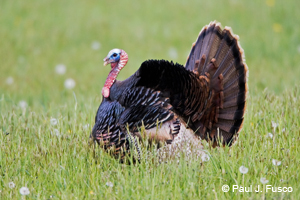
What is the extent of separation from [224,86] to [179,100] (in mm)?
418

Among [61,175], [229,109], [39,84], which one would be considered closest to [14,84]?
[39,84]

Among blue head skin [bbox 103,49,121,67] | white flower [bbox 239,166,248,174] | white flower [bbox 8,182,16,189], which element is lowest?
white flower [bbox 8,182,16,189]

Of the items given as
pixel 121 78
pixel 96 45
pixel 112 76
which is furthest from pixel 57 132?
pixel 96 45

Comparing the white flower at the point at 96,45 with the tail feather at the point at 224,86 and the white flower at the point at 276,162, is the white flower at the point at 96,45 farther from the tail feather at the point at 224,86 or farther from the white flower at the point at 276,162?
the white flower at the point at 276,162

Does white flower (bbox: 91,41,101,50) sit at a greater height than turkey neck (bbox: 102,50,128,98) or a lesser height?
greater

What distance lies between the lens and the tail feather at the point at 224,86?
356 cm

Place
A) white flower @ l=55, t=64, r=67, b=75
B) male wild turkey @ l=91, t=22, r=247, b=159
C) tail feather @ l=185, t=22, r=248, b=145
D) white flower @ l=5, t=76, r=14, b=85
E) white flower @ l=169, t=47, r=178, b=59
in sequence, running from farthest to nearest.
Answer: white flower @ l=169, t=47, r=178, b=59, white flower @ l=55, t=64, r=67, b=75, white flower @ l=5, t=76, r=14, b=85, tail feather @ l=185, t=22, r=248, b=145, male wild turkey @ l=91, t=22, r=247, b=159

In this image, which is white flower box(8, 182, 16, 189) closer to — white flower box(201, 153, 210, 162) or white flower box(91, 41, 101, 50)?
white flower box(201, 153, 210, 162)

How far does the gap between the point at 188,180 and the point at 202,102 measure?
0.78 meters

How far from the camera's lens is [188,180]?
3023 millimetres

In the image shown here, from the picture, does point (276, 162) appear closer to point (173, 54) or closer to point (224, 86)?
point (224, 86)

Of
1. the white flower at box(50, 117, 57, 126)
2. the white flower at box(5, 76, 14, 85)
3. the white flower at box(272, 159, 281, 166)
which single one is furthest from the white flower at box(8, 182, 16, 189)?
the white flower at box(5, 76, 14, 85)

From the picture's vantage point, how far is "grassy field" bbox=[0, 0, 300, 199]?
3.12 m

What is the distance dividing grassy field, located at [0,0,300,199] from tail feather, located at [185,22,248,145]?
0.22m
